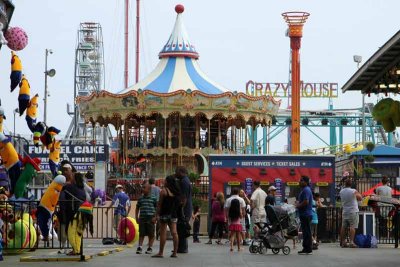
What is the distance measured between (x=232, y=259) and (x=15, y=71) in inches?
260

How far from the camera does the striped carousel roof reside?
182 ft

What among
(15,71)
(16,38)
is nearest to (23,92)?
(15,71)

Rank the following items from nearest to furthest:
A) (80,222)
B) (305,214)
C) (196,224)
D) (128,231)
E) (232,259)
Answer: (80,222) < (232,259) < (305,214) < (128,231) < (196,224)

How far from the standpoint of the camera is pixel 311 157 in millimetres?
35656

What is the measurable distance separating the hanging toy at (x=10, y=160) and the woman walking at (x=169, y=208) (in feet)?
11.1

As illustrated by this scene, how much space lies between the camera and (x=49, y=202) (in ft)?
72.7

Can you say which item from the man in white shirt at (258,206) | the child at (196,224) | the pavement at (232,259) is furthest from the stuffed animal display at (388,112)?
the child at (196,224)

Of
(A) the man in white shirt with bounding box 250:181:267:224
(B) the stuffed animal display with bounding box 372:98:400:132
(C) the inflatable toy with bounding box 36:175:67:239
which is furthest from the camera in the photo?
(A) the man in white shirt with bounding box 250:181:267:224

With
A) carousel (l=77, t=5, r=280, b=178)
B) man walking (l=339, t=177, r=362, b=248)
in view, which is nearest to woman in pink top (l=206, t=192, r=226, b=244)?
man walking (l=339, t=177, r=362, b=248)

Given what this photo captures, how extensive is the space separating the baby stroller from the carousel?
2838 cm

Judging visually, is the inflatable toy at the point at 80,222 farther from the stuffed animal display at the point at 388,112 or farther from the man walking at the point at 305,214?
the stuffed animal display at the point at 388,112

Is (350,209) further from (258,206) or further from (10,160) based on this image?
(10,160)

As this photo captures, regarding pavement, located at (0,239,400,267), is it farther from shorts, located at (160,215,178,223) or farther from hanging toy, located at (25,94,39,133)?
hanging toy, located at (25,94,39,133)

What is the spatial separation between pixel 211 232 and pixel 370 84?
10392mm
